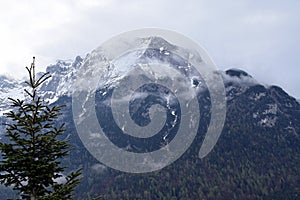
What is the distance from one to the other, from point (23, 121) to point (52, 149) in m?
1.88

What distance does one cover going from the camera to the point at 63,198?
17.7 m

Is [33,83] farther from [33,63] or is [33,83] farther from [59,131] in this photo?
[59,131]

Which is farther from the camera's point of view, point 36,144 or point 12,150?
point 36,144

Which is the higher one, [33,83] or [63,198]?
[33,83]

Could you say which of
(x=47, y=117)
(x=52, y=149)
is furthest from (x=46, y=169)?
(x=47, y=117)

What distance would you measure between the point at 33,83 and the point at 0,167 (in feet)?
13.6

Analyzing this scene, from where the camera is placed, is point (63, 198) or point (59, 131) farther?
point (59, 131)

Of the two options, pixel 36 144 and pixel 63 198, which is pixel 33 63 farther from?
pixel 63 198

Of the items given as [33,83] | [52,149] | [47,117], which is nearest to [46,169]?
[52,149]

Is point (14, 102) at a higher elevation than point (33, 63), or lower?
lower

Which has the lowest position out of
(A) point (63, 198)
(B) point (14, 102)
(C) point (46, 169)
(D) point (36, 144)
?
(A) point (63, 198)

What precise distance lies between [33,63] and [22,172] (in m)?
5.15

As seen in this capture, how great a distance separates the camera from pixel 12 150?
17.6 meters

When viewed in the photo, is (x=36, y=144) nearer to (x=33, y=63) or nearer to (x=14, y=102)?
(x=14, y=102)
